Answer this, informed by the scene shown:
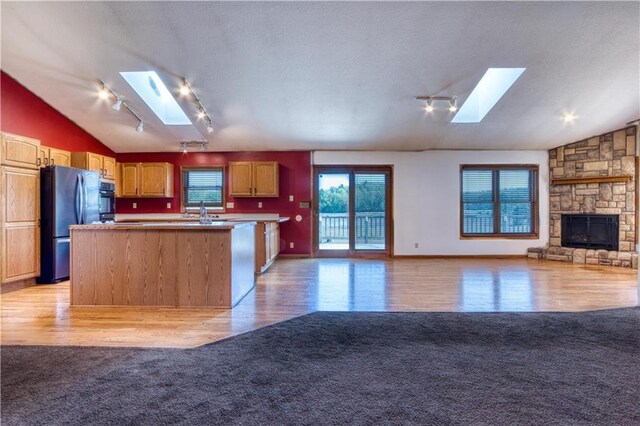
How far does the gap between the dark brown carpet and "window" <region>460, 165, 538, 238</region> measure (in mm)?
4462

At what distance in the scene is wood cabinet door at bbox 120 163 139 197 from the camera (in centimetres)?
665

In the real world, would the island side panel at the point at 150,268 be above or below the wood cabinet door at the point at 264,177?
below

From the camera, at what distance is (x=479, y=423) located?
155cm

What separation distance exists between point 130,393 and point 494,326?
110 inches

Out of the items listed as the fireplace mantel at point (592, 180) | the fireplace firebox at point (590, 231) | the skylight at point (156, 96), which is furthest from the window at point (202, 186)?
the fireplace firebox at point (590, 231)

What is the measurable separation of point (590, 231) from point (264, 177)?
21.7 ft

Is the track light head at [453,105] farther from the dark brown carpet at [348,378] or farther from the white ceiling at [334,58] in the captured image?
the dark brown carpet at [348,378]

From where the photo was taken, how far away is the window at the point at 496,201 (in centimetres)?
707

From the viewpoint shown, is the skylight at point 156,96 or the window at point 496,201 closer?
the skylight at point 156,96

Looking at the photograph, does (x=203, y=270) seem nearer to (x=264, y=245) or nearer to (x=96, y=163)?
(x=264, y=245)

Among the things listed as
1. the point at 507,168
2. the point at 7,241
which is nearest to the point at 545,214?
the point at 507,168

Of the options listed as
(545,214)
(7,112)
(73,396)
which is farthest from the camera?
(545,214)

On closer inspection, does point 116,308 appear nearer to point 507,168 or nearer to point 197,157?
point 197,157

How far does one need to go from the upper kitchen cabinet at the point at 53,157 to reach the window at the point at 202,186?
2.15 metres
